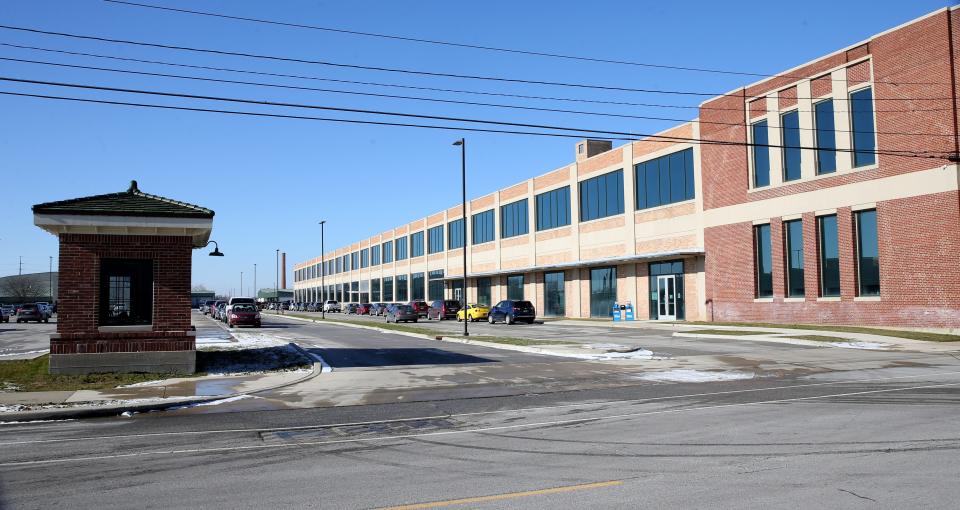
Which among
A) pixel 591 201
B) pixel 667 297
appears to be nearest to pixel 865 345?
pixel 667 297

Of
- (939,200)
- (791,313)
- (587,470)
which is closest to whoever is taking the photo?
(587,470)

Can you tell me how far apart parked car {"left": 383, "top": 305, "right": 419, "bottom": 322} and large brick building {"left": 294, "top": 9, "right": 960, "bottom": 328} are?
10240 mm

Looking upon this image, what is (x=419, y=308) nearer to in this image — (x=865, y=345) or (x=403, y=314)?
(x=403, y=314)

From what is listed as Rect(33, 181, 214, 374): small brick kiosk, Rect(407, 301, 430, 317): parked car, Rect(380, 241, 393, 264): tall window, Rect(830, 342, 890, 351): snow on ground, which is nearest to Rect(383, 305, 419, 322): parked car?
Rect(407, 301, 430, 317): parked car

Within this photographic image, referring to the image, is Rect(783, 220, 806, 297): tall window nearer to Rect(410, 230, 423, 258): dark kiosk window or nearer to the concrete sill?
the concrete sill

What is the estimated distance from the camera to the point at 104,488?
7.05m

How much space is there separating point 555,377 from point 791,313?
918 inches

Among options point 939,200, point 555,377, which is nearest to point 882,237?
point 939,200

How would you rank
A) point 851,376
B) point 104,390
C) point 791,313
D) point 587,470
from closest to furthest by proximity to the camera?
point 587,470 → point 104,390 → point 851,376 → point 791,313

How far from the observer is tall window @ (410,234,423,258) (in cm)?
8777

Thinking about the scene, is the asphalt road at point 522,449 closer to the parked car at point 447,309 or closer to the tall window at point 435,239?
the parked car at point 447,309

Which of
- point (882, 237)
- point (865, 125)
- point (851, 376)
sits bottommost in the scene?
point (851, 376)

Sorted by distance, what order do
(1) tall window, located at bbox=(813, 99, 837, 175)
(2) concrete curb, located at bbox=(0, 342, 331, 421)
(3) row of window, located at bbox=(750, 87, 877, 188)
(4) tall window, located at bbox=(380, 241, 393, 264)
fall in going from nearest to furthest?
(2) concrete curb, located at bbox=(0, 342, 331, 421) < (3) row of window, located at bbox=(750, 87, 877, 188) < (1) tall window, located at bbox=(813, 99, 837, 175) < (4) tall window, located at bbox=(380, 241, 393, 264)

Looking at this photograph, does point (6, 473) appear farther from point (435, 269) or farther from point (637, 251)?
point (435, 269)
